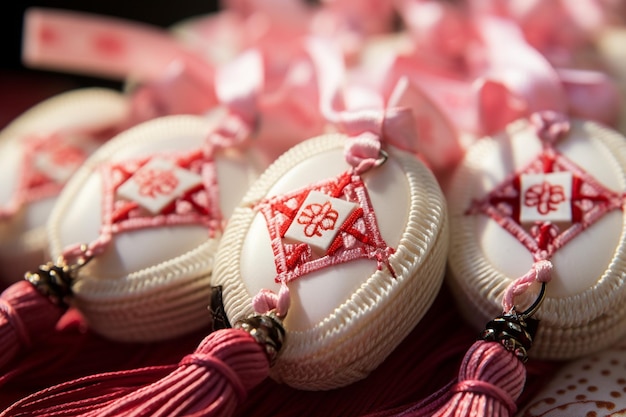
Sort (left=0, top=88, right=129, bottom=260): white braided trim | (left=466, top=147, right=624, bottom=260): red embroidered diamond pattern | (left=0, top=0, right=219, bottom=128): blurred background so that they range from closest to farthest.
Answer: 1. (left=466, top=147, right=624, bottom=260): red embroidered diamond pattern
2. (left=0, top=88, right=129, bottom=260): white braided trim
3. (left=0, top=0, right=219, bottom=128): blurred background

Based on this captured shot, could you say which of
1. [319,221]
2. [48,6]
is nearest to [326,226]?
[319,221]

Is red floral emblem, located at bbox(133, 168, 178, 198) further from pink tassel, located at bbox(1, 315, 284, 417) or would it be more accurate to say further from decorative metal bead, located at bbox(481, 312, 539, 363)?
decorative metal bead, located at bbox(481, 312, 539, 363)

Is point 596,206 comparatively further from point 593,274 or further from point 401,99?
point 401,99

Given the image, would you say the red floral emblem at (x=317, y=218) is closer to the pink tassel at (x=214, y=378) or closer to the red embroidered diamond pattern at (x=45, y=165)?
the pink tassel at (x=214, y=378)

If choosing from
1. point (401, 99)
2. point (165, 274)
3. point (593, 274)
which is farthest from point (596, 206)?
point (165, 274)

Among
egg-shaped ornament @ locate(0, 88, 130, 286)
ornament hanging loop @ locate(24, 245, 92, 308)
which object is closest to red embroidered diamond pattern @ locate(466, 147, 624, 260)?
ornament hanging loop @ locate(24, 245, 92, 308)

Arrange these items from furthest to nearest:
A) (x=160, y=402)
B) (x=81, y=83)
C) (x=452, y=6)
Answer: (x=81, y=83) → (x=452, y=6) → (x=160, y=402)

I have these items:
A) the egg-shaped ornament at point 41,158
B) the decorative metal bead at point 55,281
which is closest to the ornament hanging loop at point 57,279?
the decorative metal bead at point 55,281
